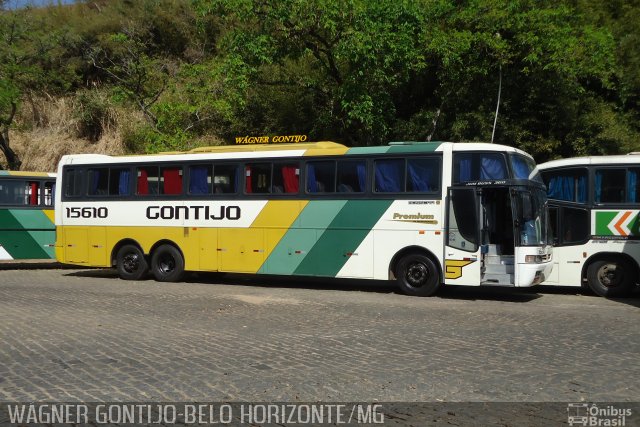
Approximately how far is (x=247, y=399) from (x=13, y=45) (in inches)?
1112

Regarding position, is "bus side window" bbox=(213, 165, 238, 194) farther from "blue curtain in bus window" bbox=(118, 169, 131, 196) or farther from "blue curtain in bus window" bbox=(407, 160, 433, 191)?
"blue curtain in bus window" bbox=(407, 160, 433, 191)

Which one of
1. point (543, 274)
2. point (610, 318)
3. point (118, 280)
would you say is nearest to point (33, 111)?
point (118, 280)

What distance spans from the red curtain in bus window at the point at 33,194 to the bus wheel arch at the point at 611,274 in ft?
54.9

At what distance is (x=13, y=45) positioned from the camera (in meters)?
29.7

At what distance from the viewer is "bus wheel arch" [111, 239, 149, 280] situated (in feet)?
60.3

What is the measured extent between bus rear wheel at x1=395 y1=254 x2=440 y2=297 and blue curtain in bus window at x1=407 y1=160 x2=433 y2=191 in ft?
5.13

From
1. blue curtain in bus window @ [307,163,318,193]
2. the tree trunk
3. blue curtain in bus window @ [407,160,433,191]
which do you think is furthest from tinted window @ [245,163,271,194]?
the tree trunk

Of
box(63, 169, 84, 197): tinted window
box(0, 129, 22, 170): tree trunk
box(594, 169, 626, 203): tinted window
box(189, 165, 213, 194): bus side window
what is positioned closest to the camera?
box(594, 169, 626, 203): tinted window

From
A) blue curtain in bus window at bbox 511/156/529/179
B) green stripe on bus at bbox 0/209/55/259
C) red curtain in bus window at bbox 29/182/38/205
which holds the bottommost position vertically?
green stripe on bus at bbox 0/209/55/259

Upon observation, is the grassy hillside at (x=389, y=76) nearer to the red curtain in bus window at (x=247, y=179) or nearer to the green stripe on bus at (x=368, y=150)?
the green stripe on bus at (x=368, y=150)

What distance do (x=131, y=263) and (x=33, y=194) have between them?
5.63 m

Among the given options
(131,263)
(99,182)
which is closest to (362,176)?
(131,263)

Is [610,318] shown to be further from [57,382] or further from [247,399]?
[57,382]

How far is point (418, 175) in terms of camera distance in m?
15.2
